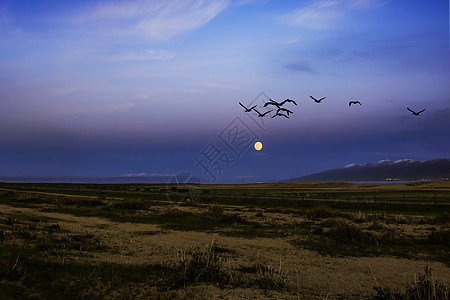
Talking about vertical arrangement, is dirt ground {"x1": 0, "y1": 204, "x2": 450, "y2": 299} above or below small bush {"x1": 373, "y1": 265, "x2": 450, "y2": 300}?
below

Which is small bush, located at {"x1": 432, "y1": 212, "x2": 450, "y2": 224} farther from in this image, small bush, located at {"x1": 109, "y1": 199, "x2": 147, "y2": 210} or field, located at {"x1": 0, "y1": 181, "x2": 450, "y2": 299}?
small bush, located at {"x1": 109, "y1": 199, "x2": 147, "y2": 210}

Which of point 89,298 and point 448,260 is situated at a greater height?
point 89,298

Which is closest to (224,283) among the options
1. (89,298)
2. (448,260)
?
(89,298)

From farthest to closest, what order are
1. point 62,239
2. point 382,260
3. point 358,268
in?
point 62,239 < point 382,260 < point 358,268

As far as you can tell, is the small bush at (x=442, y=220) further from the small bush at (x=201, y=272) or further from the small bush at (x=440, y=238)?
the small bush at (x=201, y=272)

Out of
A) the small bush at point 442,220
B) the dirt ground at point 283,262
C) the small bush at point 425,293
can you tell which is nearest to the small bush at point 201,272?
the dirt ground at point 283,262

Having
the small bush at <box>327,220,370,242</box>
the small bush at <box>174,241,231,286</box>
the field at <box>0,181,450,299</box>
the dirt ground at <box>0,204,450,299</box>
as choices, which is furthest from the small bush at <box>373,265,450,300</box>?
the small bush at <box>327,220,370,242</box>

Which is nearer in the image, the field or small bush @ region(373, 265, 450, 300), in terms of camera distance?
small bush @ region(373, 265, 450, 300)

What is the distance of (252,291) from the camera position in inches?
325

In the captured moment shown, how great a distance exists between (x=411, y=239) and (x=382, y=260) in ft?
18.1

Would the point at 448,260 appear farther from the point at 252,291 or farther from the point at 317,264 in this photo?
the point at 252,291

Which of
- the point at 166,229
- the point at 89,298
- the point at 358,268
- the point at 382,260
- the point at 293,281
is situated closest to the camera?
the point at 89,298

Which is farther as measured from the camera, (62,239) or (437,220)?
(437,220)

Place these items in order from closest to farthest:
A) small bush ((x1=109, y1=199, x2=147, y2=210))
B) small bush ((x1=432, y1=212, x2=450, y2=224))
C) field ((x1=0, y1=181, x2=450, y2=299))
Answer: field ((x1=0, y1=181, x2=450, y2=299))
small bush ((x1=432, y1=212, x2=450, y2=224))
small bush ((x1=109, y1=199, x2=147, y2=210))
